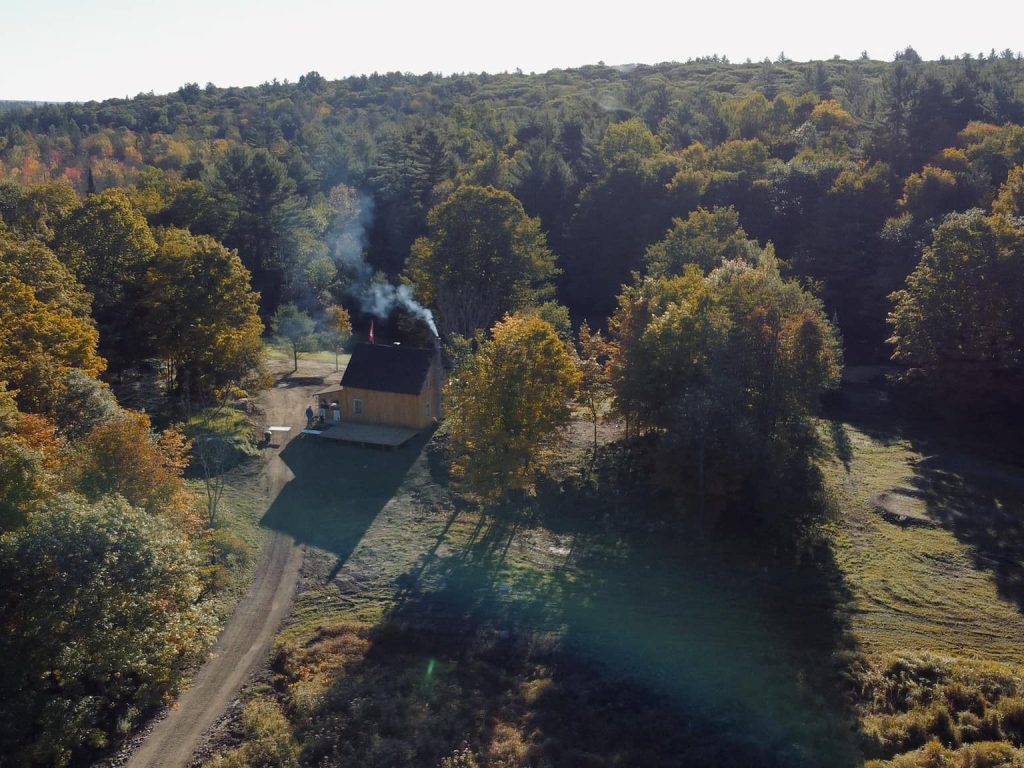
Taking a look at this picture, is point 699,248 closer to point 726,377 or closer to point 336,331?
point 726,377

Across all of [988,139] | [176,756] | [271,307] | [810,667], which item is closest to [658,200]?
[988,139]

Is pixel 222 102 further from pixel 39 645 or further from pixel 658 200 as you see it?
pixel 39 645

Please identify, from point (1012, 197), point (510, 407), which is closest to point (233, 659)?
point (510, 407)

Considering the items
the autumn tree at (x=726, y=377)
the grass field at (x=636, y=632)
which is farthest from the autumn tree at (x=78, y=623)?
the autumn tree at (x=726, y=377)

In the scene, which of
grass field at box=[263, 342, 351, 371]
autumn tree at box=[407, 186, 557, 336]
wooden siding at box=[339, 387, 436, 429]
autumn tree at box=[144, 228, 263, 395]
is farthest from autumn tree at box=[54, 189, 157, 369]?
autumn tree at box=[407, 186, 557, 336]

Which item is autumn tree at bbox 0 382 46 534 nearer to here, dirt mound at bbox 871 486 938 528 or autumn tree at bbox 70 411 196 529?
autumn tree at bbox 70 411 196 529

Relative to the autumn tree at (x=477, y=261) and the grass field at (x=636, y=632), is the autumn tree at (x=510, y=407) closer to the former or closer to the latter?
the grass field at (x=636, y=632)
